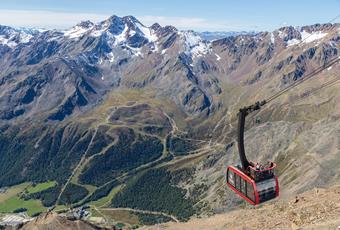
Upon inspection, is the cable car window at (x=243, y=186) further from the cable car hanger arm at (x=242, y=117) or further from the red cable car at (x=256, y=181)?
the cable car hanger arm at (x=242, y=117)

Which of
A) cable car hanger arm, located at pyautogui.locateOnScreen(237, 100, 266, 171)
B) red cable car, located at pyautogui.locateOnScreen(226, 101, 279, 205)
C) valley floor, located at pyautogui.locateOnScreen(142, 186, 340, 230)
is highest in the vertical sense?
cable car hanger arm, located at pyautogui.locateOnScreen(237, 100, 266, 171)

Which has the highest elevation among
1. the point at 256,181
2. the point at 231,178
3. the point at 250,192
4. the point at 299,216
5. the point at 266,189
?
the point at 256,181

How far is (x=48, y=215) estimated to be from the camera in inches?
4796

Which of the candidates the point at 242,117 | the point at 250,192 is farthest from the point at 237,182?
the point at 242,117

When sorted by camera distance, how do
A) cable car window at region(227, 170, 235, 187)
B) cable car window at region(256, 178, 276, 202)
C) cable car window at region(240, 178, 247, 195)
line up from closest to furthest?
cable car window at region(256, 178, 276, 202), cable car window at region(240, 178, 247, 195), cable car window at region(227, 170, 235, 187)

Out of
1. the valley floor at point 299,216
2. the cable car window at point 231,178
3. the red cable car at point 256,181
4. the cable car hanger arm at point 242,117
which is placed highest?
the cable car hanger arm at point 242,117

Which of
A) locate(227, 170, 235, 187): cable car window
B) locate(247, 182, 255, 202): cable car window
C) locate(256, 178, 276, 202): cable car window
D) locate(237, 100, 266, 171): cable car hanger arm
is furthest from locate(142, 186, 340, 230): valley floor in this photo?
locate(237, 100, 266, 171): cable car hanger arm

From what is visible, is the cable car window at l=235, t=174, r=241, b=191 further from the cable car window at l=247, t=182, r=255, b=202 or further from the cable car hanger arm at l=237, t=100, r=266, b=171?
the cable car hanger arm at l=237, t=100, r=266, b=171

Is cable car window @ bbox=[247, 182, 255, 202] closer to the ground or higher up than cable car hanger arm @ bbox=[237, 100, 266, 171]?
closer to the ground

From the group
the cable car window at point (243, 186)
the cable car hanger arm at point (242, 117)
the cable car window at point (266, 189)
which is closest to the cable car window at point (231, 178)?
the cable car window at point (243, 186)

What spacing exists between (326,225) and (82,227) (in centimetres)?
7692

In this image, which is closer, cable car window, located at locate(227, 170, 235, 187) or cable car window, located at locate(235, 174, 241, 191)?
cable car window, located at locate(235, 174, 241, 191)

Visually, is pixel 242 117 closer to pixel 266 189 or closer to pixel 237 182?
pixel 266 189

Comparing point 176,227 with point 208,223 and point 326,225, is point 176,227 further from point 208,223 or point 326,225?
point 326,225
